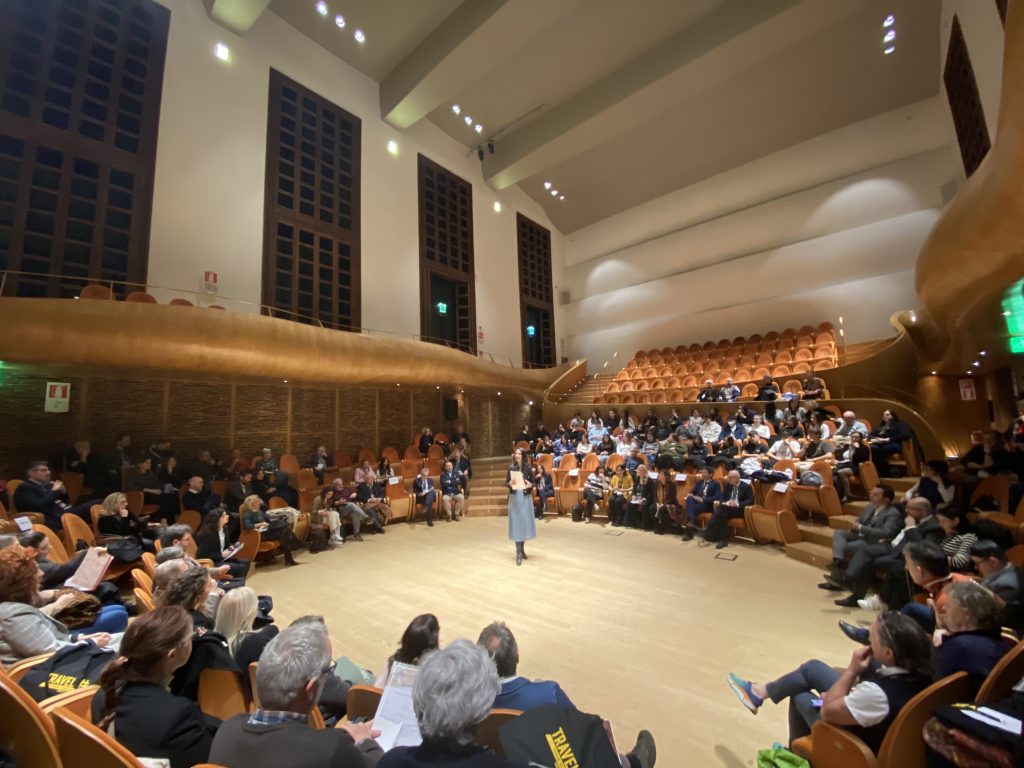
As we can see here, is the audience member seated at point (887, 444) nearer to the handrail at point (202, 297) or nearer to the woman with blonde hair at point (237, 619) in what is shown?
the woman with blonde hair at point (237, 619)

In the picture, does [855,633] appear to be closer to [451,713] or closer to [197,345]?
[451,713]

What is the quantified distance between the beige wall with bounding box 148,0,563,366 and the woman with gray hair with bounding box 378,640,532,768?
818cm

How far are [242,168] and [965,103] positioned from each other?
11.2 m

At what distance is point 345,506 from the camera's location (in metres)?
7.07

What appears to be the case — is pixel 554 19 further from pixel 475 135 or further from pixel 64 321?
pixel 64 321

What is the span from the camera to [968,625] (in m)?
1.71

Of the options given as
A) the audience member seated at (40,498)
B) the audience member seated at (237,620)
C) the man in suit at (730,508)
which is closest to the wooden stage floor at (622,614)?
the man in suit at (730,508)

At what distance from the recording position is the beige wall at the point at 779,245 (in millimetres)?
10117

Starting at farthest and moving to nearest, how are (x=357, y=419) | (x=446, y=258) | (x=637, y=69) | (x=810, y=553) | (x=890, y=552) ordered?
(x=446, y=258), (x=637, y=69), (x=357, y=419), (x=810, y=553), (x=890, y=552)

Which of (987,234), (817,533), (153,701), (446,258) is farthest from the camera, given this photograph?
(446,258)

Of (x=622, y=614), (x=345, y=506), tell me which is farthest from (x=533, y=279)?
(x=622, y=614)

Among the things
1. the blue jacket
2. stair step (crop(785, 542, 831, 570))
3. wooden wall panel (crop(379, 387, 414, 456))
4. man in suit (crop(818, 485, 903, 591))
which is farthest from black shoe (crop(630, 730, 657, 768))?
wooden wall panel (crop(379, 387, 414, 456))

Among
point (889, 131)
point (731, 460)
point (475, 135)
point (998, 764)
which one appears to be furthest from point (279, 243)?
point (889, 131)

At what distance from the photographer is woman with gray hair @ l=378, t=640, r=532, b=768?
3.35 ft
